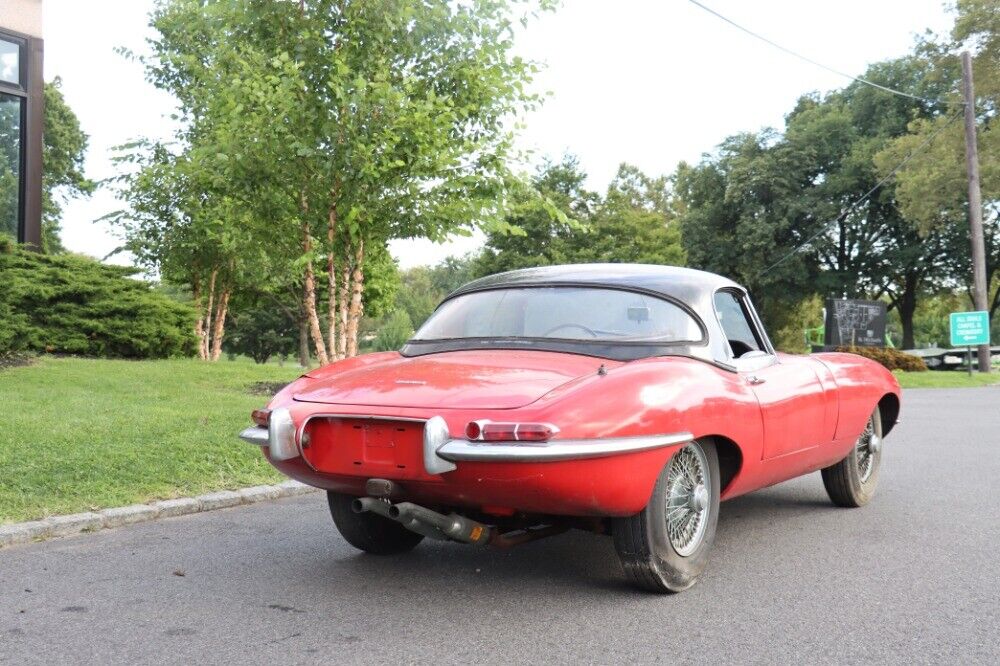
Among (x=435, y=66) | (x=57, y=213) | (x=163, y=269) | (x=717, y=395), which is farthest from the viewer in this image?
(x=57, y=213)

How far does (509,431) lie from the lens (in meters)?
3.59

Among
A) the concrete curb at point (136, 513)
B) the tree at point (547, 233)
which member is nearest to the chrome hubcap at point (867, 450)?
the concrete curb at point (136, 513)

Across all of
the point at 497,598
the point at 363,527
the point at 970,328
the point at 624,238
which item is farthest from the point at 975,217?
the point at 497,598

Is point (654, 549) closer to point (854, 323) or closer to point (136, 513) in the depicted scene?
point (136, 513)

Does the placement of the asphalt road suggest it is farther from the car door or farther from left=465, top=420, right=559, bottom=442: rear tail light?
left=465, top=420, right=559, bottom=442: rear tail light

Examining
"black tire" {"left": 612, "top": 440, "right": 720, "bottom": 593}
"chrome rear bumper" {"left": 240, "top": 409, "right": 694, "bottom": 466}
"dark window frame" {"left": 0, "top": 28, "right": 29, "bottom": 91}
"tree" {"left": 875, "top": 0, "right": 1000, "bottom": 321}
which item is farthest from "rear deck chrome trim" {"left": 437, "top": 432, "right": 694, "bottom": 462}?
"tree" {"left": 875, "top": 0, "right": 1000, "bottom": 321}

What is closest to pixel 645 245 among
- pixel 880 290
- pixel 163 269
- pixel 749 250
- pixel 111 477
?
pixel 749 250

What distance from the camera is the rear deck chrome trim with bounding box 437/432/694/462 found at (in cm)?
355

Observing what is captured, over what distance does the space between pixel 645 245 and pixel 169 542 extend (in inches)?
1633

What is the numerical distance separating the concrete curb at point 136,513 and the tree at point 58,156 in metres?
39.6

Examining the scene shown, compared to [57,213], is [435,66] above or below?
below

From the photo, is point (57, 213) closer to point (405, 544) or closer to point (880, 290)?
point (880, 290)

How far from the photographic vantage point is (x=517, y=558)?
15.9ft

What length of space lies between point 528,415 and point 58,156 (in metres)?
45.3
